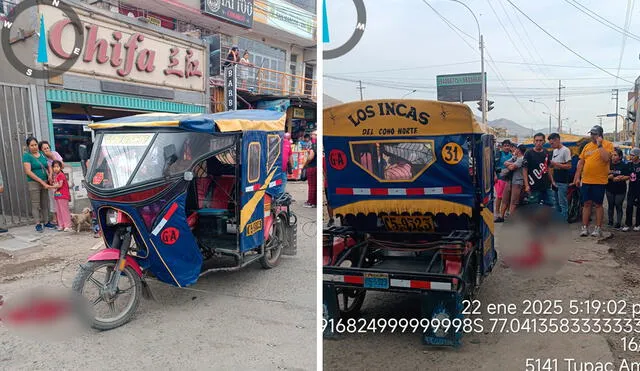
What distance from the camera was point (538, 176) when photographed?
578 centimetres

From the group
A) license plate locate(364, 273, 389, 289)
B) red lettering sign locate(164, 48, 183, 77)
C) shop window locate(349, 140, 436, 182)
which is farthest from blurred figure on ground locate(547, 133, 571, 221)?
red lettering sign locate(164, 48, 183, 77)

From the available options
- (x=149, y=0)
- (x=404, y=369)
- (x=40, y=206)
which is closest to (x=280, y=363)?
(x=404, y=369)

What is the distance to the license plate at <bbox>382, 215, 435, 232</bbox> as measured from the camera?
12.7ft

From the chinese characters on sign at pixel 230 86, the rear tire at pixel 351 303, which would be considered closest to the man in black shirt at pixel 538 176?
the rear tire at pixel 351 303

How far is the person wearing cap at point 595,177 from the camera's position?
240 inches

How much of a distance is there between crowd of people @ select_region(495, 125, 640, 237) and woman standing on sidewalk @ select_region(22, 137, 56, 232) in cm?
617

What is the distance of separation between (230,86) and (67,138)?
4.85 meters

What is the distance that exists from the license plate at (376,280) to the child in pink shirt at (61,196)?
5478 millimetres

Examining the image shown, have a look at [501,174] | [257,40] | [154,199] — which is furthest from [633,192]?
[257,40]

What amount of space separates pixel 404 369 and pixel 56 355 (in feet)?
7.82

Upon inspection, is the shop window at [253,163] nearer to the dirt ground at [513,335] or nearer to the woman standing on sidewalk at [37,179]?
the dirt ground at [513,335]

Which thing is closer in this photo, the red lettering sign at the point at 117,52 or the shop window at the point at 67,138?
the red lettering sign at the point at 117,52

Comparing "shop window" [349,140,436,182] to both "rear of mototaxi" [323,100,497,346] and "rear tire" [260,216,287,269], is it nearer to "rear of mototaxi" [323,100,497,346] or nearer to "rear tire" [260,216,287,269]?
"rear of mototaxi" [323,100,497,346]

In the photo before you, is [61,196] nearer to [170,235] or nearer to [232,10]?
[170,235]
